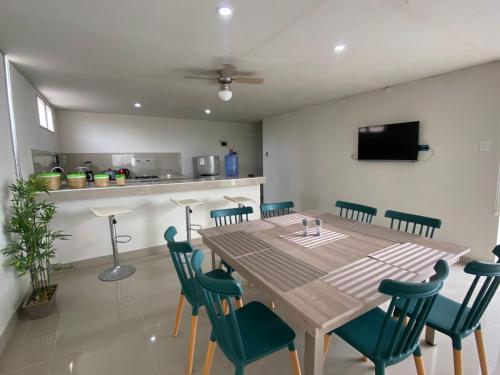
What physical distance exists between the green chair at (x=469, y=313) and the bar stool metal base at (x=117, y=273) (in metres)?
2.84

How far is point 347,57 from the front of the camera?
2520 mm

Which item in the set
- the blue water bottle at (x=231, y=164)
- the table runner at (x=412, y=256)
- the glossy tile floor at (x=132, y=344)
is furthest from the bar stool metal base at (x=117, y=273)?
the blue water bottle at (x=231, y=164)

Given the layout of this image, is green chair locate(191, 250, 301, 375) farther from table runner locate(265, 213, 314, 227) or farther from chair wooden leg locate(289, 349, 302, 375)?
table runner locate(265, 213, 314, 227)

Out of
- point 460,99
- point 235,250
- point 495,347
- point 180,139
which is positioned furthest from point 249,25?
point 180,139

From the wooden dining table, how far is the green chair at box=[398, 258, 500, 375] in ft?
0.75

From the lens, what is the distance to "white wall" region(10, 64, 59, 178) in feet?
8.40

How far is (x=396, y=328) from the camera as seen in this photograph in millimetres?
→ 1078

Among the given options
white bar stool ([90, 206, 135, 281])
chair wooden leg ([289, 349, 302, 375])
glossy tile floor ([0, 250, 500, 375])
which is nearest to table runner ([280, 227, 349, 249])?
glossy tile floor ([0, 250, 500, 375])

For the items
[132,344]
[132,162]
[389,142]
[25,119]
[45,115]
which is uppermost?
[45,115]

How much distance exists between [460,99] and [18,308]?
520 centimetres

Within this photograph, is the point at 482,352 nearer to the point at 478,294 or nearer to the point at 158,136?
the point at 478,294

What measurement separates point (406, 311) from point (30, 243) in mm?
2824

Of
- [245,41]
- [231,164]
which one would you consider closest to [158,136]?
[231,164]

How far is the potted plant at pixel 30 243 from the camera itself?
2.08m
